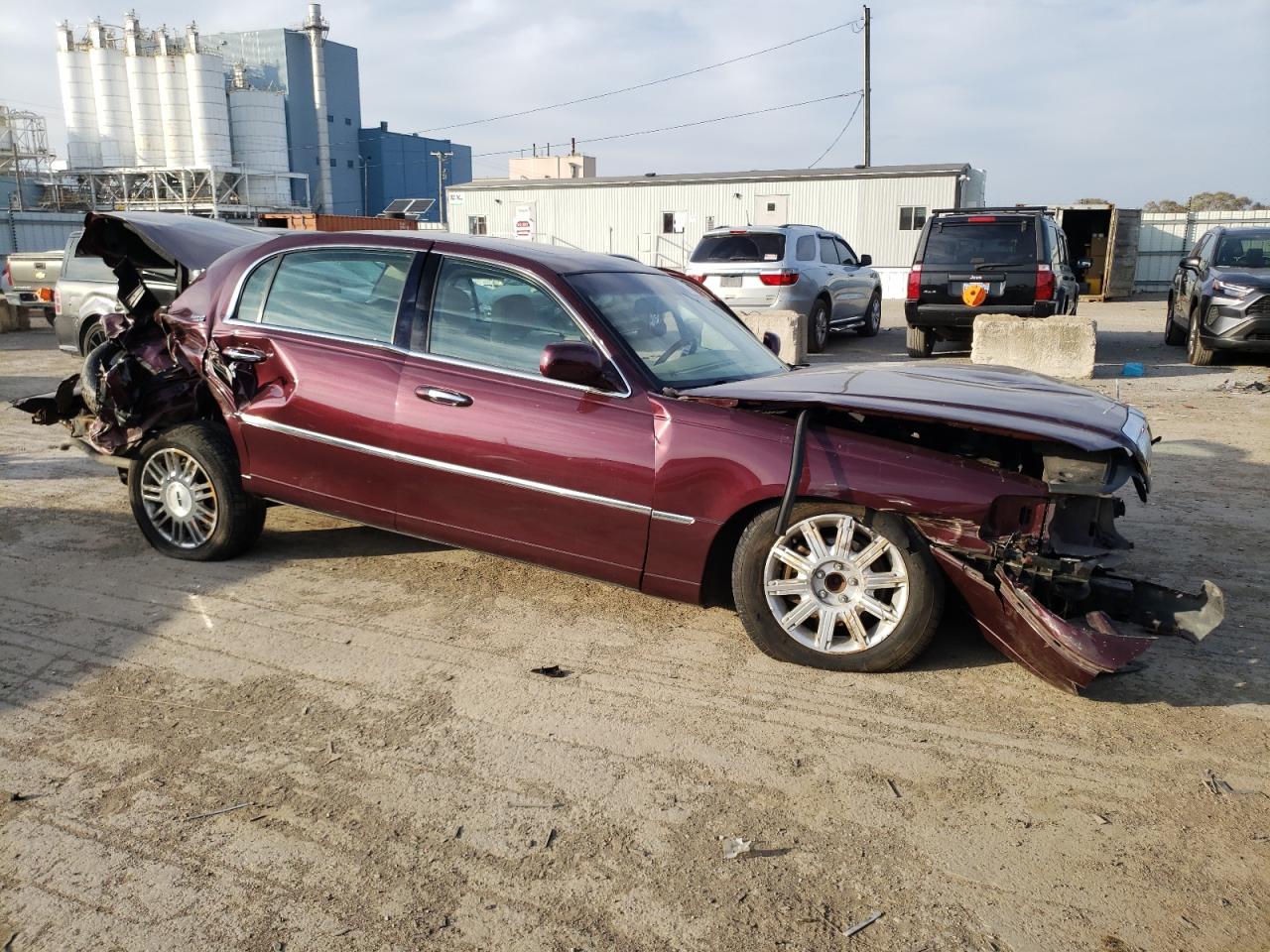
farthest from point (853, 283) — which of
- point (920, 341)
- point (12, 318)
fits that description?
point (12, 318)

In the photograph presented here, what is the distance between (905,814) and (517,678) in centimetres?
159

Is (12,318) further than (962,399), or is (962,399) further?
(12,318)

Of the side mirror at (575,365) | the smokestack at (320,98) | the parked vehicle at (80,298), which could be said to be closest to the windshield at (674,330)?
the side mirror at (575,365)

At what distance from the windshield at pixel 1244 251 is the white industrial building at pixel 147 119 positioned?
5179 centimetres

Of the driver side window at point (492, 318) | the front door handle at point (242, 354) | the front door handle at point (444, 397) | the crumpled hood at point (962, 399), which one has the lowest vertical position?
the front door handle at point (444, 397)

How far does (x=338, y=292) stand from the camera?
4.91 metres

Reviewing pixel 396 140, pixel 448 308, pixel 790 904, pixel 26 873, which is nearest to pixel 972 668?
pixel 790 904

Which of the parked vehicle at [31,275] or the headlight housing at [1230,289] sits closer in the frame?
the headlight housing at [1230,289]

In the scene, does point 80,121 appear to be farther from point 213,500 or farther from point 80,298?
point 213,500

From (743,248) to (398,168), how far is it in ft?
205

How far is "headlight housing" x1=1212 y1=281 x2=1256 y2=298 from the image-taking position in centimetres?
1187

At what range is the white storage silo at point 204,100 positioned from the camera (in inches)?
2146

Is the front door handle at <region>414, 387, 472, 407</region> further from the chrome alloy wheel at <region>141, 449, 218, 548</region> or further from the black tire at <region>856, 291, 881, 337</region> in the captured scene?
the black tire at <region>856, 291, 881, 337</region>

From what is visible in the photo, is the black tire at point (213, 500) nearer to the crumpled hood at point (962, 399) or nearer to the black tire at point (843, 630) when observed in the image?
the crumpled hood at point (962, 399)
